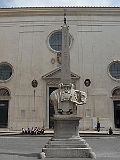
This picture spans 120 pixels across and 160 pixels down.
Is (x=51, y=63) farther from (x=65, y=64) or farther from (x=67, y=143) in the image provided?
(x=67, y=143)

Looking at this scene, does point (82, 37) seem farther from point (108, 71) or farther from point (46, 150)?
point (46, 150)

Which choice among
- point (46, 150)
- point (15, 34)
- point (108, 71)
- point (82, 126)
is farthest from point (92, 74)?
point (46, 150)

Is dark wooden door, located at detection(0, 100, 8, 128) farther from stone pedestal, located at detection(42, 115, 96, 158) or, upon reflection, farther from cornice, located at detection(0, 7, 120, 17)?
stone pedestal, located at detection(42, 115, 96, 158)

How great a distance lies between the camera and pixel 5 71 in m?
27.4

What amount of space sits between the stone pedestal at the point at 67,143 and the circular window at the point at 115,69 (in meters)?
19.0

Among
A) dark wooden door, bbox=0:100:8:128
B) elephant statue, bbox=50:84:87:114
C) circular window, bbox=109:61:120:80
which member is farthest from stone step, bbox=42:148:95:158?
circular window, bbox=109:61:120:80

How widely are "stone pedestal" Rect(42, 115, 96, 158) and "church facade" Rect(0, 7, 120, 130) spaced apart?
56.3 feet

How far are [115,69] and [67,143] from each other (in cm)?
1984

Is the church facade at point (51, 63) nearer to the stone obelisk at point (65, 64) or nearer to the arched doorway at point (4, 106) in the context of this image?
the arched doorway at point (4, 106)

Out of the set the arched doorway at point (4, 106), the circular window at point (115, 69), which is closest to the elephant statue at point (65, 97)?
the arched doorway at point (4, 106)

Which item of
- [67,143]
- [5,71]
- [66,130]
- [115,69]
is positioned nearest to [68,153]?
[67,143]

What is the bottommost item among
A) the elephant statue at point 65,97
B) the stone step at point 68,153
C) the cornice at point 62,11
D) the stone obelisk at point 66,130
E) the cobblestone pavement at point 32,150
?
the cobblestone pavement at point 32,150

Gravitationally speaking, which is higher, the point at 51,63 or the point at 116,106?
the point at 51,63

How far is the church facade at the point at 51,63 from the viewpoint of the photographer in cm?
2605
